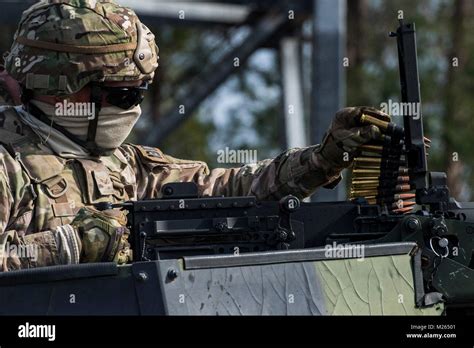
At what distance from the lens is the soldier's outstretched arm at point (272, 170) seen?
6.34m

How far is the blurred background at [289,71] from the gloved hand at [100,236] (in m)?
7.17

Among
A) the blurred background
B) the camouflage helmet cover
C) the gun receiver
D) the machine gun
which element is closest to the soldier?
the camouflage helmet cover

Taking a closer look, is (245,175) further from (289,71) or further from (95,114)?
(289,71)

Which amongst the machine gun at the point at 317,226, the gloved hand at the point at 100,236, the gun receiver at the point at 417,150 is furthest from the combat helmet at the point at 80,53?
the gun receiver at the point at 417,150

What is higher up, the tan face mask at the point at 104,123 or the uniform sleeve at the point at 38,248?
the tan face mask at the point at 104,123

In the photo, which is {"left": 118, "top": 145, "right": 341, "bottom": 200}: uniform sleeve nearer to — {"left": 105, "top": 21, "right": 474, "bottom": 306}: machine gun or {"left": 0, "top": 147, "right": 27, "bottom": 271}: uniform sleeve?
{"left": 105, "top": 21, "right": 474, "bottom": 306}: machine gun

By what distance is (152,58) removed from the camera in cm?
648

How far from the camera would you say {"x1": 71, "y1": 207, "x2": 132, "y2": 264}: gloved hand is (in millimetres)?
5656

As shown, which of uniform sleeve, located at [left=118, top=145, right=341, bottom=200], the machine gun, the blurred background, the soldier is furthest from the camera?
the blurred background

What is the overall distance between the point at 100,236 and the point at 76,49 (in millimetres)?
1073

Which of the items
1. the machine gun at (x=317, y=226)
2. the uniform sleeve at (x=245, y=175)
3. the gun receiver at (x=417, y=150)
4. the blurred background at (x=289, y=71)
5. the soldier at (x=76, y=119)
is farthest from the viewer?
the blurred background at (x=289, y=71)

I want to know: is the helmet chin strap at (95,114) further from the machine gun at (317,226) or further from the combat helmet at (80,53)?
the machine gun at (317,226)

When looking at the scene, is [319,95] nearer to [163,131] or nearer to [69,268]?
[163,131]

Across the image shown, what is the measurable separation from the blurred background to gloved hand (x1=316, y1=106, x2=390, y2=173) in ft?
20.5
